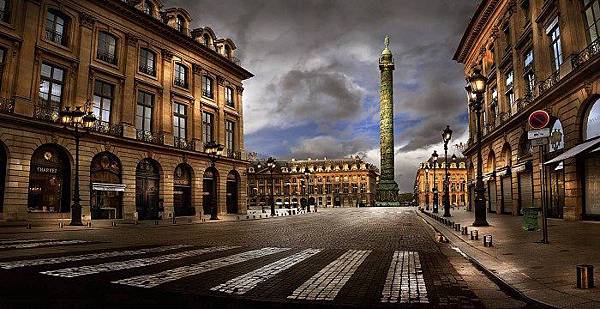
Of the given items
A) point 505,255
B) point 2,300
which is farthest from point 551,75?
point 2,300

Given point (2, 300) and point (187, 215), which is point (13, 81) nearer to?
point (187, 215)

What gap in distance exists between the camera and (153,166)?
3431 centimetres

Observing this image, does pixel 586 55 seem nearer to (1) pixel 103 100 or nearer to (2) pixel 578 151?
(2) pixel 578 151

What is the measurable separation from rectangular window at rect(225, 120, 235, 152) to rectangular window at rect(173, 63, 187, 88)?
7318mm

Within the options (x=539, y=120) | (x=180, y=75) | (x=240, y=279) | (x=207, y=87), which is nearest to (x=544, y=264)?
(x=539, y=120)

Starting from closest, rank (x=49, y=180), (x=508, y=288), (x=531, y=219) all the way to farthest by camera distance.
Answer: (x=508, y=288) < (x=531, y=219) < (x=49, y=180)

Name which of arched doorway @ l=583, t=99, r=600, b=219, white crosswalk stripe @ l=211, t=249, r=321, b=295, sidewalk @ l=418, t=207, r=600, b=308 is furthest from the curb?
arched doorway @ l=583, t=99, r=600, b=219

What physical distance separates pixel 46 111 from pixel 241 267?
23.8 metres

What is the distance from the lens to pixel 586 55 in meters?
19.5

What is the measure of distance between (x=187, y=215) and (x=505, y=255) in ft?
105

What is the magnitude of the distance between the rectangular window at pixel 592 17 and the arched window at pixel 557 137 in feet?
15.9

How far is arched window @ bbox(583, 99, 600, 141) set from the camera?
18.7 metres

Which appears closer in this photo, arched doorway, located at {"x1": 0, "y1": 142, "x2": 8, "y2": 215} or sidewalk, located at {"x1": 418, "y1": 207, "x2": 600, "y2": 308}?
sidewalk, located at {"x1": 418, "y1": 207, "x2": 600, "y2": 308}

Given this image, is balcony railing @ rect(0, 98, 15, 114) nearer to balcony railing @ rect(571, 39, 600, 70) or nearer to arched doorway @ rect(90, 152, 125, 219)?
arched doorway @ rect(90, 152, 125, 219)
